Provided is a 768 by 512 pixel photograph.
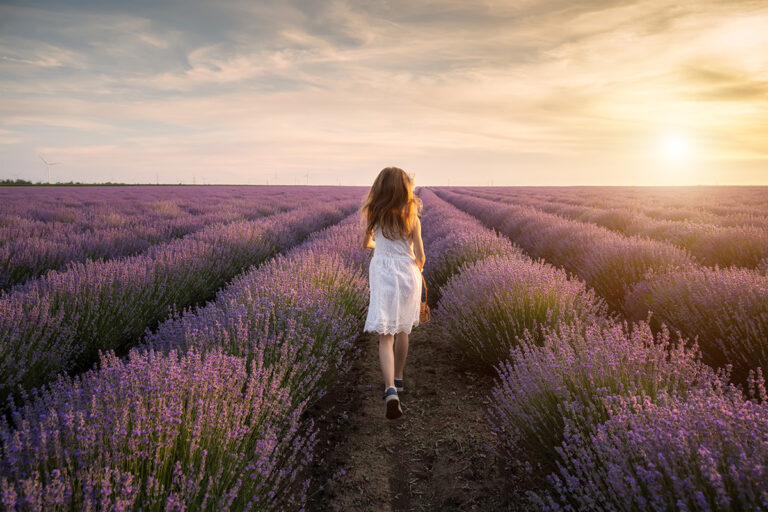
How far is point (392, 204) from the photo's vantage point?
2.85m

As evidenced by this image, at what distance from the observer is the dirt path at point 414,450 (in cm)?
211

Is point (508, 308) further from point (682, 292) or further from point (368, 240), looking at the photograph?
point (682, 292)

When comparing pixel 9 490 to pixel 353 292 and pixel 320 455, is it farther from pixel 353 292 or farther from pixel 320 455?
pixel 353 292

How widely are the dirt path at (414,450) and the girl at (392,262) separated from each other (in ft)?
0.88

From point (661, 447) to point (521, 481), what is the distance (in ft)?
3.48

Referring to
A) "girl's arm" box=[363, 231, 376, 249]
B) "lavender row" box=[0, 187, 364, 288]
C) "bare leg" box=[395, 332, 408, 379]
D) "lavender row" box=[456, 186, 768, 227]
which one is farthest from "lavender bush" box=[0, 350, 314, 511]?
"lavender row" box=[456, 186, 768, 227]

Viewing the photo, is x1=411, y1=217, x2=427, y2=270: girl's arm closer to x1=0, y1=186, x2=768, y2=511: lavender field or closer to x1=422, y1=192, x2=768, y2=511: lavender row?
x1=0, y1=186, x2=768, y2=511: lavender field

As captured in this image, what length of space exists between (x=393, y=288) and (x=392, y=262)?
0.18 m

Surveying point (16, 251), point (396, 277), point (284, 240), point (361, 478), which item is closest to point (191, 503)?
point (361, 478)

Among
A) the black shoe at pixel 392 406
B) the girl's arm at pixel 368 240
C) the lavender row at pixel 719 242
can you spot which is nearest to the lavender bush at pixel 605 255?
the lavender row at pixel 719 242

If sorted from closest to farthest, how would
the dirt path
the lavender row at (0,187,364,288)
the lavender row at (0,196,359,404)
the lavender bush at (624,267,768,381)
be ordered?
the dirt path → the lavender row at (0,196,359,404) → the lavender bush at (624,267,768,381) → the lavender row at (0,187,364,288)

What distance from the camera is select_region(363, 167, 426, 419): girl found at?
2812mm

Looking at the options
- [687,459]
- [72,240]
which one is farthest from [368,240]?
[72,240]

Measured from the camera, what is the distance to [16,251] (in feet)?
16.9
